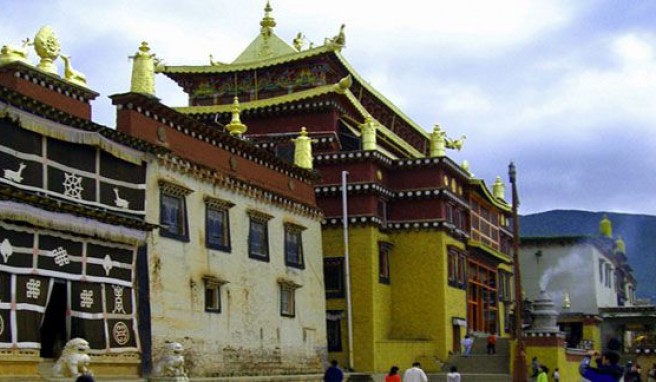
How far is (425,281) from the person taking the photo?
38.2m

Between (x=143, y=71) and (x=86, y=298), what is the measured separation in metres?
6.33

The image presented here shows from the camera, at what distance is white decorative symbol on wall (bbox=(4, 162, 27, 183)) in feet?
61.1

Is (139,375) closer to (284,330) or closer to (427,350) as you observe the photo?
(284,330)

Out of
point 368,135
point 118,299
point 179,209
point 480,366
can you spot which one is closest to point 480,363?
point 480,366

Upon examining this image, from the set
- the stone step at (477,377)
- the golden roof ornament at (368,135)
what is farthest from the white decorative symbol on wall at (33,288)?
the golden roof ornament at (368,135)

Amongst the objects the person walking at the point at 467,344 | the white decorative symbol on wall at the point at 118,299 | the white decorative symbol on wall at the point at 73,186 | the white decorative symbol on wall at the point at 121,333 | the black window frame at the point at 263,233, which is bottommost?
the person walking at the point at 467,344

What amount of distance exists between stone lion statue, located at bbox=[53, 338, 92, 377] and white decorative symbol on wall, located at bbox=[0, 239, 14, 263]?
2.02 meters

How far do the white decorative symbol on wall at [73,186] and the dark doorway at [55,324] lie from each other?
1874 mm

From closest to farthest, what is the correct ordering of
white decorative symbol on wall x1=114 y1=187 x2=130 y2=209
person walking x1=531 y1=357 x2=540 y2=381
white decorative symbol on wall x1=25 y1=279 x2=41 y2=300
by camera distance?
white decorative symbol on wall x1=25 y1=279 x2=41 y2=300 → white decorative symbol on wall x1=114 y1=187 x2=130 y2=209 → person walking x1=531 y1=357 x2=540 y2=381

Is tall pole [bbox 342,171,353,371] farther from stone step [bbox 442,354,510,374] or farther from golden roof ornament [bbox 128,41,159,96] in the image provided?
golden roof ornament [bbox 128,41,159,96]

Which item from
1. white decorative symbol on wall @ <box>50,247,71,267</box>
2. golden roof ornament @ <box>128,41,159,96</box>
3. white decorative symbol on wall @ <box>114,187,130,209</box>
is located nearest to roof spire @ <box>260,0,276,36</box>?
golden roof ornament @ <box>128,41,159,96</box>

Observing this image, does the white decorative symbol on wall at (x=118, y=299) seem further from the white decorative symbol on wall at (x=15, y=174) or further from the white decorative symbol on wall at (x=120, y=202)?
→ the white decorative symbol on wall at (x=15, y=174)

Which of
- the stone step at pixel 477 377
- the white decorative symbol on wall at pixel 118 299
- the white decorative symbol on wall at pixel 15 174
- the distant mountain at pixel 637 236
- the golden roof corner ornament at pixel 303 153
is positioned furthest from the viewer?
the distant mountain at pixel 637 236

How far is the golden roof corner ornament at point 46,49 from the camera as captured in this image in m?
20.8
